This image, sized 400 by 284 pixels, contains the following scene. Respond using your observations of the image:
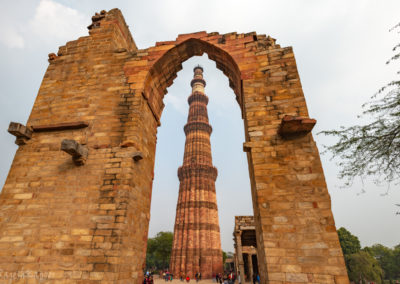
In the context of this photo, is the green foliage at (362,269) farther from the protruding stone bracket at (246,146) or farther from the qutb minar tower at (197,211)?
the protruding stone bracket at (246,146)

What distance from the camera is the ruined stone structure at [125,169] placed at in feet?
12.6

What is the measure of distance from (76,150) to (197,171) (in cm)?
1742

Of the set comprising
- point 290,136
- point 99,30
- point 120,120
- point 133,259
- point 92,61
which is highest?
point 99,30

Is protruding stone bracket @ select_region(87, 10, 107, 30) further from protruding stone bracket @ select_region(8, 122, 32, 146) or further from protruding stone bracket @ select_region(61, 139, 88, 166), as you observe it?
protruding stone bracket @ select_region(61, 139, 88, 166)

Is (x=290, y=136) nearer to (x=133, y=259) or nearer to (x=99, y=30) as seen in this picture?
→ (x=133, y=259)

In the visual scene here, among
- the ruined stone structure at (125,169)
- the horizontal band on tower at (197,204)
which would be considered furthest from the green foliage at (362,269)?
the ruined stone structure at (125,169)

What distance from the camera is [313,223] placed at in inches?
150

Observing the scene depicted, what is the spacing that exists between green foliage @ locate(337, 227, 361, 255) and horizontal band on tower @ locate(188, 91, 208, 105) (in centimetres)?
2594

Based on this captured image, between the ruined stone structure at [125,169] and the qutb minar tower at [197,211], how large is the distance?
1459 centimetres

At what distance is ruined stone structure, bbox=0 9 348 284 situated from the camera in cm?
386

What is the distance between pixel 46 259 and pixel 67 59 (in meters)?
5.55

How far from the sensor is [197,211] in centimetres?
1988

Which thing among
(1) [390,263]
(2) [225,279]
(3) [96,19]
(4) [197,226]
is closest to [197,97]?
(4) [197,226]

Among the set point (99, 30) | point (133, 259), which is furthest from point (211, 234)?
point (99, 30)
